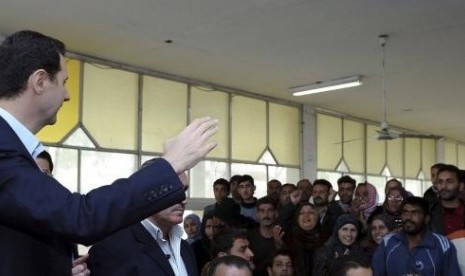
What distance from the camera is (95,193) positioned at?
896mm

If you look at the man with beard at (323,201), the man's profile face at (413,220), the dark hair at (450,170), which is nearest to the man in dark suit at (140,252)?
the man's profile face at (413,220)

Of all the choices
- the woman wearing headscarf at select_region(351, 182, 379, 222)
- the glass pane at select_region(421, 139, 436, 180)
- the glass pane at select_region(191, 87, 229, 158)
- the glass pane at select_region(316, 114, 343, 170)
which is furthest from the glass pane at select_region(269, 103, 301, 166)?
the glass pane at select_region(421, 139, 436, 180)

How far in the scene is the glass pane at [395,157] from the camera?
43.7ft

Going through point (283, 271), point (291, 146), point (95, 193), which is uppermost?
point (291, 146)

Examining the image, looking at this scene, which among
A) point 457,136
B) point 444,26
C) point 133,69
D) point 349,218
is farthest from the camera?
point 457,136

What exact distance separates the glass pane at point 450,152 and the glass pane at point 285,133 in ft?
22.2

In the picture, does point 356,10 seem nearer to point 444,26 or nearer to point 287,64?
point 444,26

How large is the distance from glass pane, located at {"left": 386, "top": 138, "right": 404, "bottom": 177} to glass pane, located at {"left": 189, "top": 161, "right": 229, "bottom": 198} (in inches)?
222

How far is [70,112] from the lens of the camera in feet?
22.7

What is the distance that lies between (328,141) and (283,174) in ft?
5.41

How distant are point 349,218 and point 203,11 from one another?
8.23 ft

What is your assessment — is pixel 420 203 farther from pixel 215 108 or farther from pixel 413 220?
pixel 215 108

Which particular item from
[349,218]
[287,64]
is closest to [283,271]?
[349,218]

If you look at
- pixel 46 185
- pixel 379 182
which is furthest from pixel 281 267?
pixel 379 182
